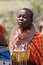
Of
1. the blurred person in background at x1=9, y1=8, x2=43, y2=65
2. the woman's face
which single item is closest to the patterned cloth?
the blurred person in background at x1=9, y1=8, x2=43, y2=65

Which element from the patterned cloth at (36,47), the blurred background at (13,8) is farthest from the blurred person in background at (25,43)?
the blurred background at (13,8)

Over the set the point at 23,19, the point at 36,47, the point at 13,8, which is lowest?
the point at 13,8

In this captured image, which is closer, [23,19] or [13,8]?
[23,19]

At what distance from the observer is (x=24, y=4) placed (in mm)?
10016

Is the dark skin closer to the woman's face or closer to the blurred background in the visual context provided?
the woman's face

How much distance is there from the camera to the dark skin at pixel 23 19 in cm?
408

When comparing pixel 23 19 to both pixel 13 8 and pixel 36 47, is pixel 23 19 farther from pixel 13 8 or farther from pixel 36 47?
pixel 13 8

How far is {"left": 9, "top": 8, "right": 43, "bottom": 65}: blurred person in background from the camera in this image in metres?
3.90

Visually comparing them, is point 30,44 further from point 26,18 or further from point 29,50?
point 26,18

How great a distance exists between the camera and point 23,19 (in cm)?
410

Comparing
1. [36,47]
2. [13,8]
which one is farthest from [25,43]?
[13,8]

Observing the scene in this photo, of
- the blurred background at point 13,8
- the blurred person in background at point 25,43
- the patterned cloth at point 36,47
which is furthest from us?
the blurred background at point 13,8

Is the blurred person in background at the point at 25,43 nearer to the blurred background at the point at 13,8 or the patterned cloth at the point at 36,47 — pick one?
the patterned cloth at the point at 36,47

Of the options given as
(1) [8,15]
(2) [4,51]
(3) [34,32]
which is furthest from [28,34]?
(1) [8,15]
